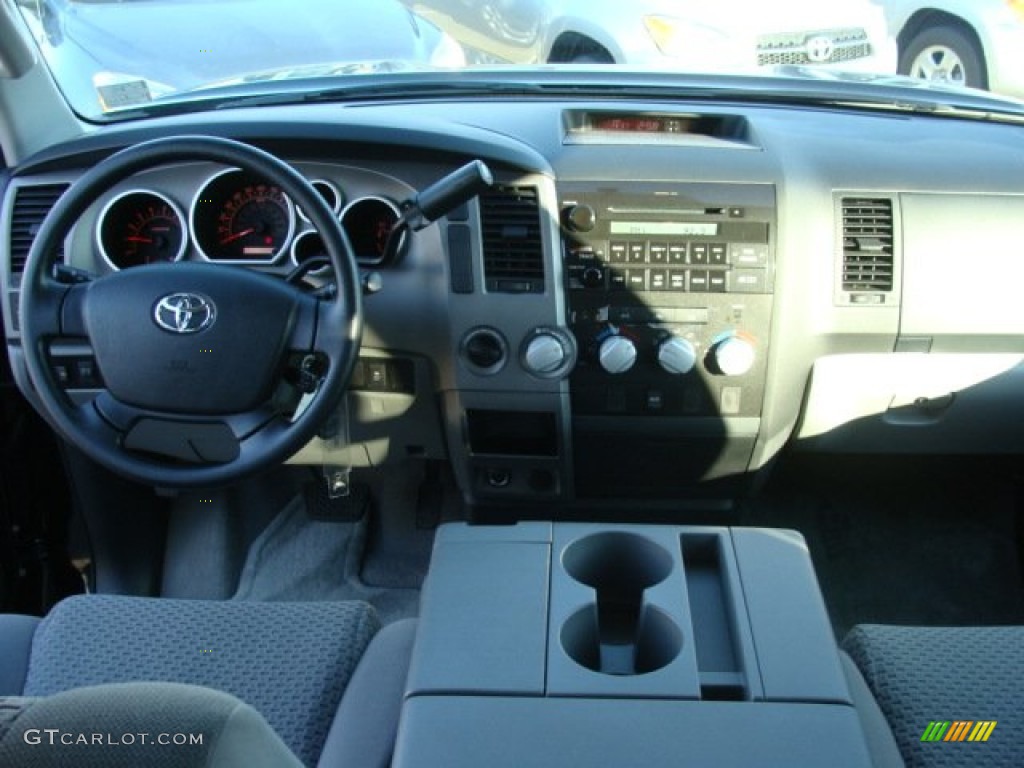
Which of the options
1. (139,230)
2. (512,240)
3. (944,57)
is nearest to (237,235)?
(139,230)

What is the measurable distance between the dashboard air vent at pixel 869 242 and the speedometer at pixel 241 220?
3.90 ft

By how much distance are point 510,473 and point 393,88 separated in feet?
3.24

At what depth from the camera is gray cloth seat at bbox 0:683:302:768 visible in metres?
0.70

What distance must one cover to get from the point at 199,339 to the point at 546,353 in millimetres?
728

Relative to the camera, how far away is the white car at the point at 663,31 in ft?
11.4

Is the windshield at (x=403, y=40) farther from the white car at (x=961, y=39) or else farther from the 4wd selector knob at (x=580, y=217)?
the 4wd selector knob at (x=580, y=217)

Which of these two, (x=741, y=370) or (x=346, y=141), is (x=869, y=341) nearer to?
(x=741, y=370)

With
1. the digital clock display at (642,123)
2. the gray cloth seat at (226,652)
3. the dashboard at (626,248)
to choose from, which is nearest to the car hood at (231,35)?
the dashboard at (626,248)

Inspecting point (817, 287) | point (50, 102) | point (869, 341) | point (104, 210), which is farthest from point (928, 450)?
point (50, 102)

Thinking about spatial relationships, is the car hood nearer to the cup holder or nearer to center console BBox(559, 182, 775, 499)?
center console BBox(559, 182, 775, 499)

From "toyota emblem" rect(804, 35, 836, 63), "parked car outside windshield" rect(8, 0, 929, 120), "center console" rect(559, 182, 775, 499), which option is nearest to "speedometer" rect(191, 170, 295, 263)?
"parked car outside windshield" rect(8, 0, 929, 120)

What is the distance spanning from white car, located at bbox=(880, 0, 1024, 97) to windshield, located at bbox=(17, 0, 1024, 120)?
187mm

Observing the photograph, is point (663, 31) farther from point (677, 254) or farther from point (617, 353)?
point (617, 353)

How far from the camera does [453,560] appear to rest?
4.99 feet
